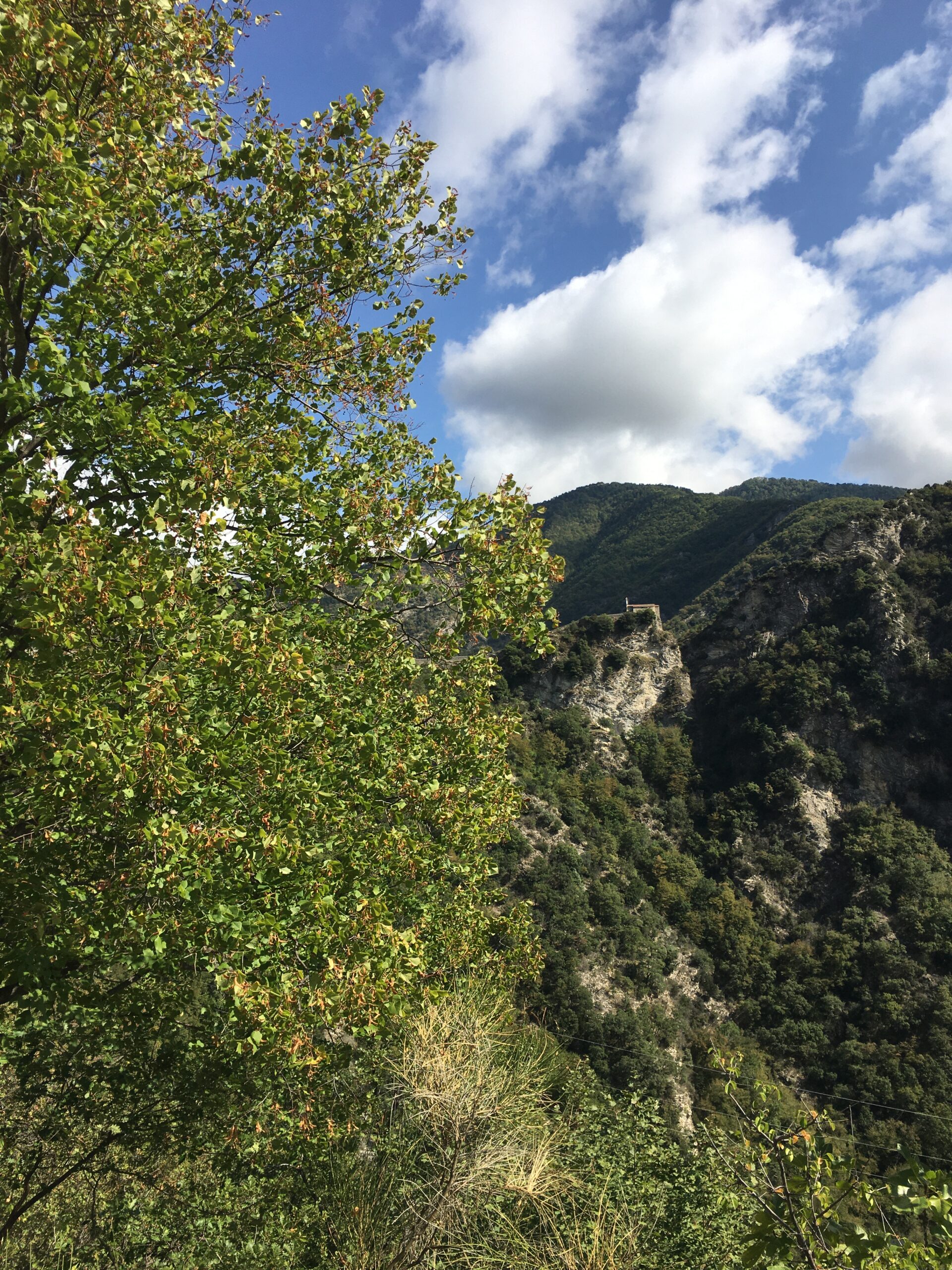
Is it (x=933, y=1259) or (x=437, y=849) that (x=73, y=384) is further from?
(x=933, y=1259)

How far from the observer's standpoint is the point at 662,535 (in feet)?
379

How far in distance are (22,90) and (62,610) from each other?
3.26 m

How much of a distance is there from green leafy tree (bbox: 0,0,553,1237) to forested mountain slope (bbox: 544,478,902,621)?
276ft

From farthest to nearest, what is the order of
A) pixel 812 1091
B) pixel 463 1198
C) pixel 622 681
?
pixel 622 681
pixel 812 1091
pixel 463 1198

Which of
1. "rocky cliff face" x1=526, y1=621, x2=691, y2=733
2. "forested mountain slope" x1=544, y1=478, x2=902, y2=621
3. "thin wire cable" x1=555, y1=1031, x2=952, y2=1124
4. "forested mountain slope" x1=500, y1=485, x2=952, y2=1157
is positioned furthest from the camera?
"forested mountain slope" x1=544, y1=478, x2=902, y2=621

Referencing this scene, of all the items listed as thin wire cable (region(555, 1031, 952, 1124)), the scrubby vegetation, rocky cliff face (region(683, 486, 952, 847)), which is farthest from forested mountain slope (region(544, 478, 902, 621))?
the scrubby vegetation

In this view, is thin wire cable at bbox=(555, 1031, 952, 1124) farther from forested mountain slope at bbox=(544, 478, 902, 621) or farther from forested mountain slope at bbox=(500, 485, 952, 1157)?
forested mountain slope at bbox=(544, 478, 902, 621)

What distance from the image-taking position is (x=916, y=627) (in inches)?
2291

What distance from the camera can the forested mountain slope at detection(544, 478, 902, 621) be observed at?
101 m

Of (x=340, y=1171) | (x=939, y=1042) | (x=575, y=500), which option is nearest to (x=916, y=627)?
(x=939, y=1042)

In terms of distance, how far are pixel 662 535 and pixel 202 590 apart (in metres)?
117

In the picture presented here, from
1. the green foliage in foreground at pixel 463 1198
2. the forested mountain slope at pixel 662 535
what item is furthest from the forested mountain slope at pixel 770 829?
the forested mountain slope at pixel 662 535

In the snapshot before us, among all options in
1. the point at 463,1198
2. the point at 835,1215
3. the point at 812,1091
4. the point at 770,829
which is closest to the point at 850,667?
the point at 770,829

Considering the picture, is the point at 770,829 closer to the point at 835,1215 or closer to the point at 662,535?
the point at 835,1215
